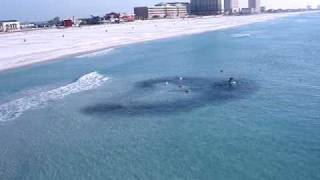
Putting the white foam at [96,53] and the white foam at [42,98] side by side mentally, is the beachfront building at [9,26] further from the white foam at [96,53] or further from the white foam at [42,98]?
→ the white foam at [42,98]

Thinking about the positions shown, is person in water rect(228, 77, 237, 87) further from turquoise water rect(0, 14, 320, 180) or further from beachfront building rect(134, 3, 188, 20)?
beachfront building rect(134, 3, 188, 20)

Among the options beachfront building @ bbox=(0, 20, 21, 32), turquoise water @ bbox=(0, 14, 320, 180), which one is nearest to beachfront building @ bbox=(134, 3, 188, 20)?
beachfront building @ bbox=(0, 20, 21, 32)

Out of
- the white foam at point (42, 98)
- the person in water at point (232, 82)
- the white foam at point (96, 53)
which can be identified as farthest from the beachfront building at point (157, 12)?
the person in water at point (232, 82)

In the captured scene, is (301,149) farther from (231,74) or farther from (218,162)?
(231,74)

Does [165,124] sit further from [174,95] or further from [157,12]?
[157,12]

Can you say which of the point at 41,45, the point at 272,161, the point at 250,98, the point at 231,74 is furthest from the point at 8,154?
the point at 41,45

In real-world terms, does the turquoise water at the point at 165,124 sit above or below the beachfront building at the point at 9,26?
below

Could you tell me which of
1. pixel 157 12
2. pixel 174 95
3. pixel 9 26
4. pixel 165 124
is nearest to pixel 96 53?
pixel 174 95
